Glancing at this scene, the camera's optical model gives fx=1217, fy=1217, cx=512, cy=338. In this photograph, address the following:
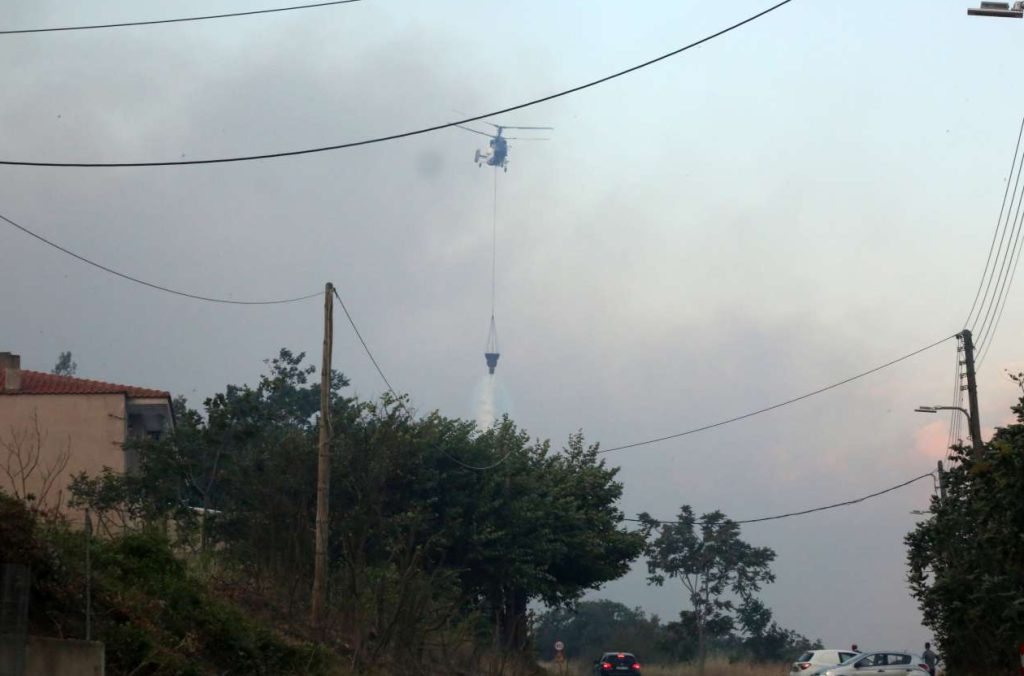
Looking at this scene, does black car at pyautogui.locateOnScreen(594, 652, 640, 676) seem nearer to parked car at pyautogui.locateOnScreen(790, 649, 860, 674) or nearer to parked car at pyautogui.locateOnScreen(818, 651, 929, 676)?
parked car at pyautogui.locateOnScreen(790, 649, 860, 674)

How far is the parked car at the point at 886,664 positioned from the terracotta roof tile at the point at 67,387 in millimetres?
24077

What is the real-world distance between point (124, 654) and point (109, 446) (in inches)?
1046

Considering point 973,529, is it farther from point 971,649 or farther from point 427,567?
point 427,567

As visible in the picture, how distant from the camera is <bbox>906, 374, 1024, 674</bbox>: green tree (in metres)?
23.2

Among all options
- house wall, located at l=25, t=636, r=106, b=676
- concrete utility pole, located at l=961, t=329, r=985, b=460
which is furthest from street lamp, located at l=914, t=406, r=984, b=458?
house wall, located at l=25, t=636, r=106, b=676

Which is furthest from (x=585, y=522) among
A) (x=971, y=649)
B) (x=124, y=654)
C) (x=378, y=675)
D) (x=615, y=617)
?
(x=615, y=617)

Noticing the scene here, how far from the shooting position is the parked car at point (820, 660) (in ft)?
120

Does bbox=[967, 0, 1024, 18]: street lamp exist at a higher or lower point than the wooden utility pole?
higher

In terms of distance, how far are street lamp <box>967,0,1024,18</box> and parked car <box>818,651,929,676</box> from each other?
70.9 feet

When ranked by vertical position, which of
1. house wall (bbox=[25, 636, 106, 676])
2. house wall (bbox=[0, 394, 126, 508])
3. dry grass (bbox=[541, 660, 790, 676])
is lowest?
dry grass (bbox=[541, 660, 790, 676])

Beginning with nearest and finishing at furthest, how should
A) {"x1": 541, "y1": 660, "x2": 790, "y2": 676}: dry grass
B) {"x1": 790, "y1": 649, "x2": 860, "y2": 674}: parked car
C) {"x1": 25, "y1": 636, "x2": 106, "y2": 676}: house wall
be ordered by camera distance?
{"x1": 25, "y1": 636, "x2": 106, "y2": 676}: house wall → {"x1": 790, "y1": 649, "x2": 860, "y2": 674}: parked car → {"x1": 541, "y1": 660, "x2": 790, "y2": 676}: dry grass

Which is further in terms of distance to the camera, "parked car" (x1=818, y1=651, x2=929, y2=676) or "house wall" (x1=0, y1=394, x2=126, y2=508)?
"house wall" (x1=0, y1=394, x2=126, y2=508)

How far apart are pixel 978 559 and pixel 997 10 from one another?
1738 cm

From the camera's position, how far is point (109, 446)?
4000 cm
